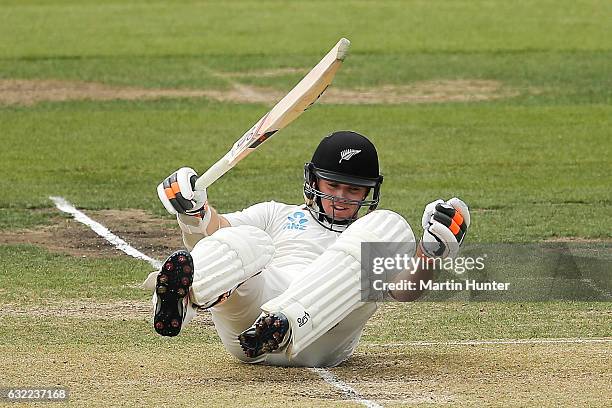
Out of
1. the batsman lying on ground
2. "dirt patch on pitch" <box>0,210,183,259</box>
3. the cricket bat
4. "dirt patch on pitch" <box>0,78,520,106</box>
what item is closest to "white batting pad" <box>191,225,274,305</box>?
the batsman lying on ground

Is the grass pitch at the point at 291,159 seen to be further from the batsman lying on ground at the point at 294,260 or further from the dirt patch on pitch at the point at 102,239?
the batsman lying on ground at the point at 294,260

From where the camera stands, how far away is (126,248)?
461 inches

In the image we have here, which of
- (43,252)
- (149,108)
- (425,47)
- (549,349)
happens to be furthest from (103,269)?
(425,47)

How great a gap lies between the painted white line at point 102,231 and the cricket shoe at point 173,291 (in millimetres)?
4182

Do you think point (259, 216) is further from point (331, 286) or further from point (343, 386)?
point (343, 386)

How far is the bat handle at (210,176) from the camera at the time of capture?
7184 mm

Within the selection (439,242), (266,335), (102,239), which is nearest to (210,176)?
(266,335)

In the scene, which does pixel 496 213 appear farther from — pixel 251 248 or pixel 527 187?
pixel 251 248

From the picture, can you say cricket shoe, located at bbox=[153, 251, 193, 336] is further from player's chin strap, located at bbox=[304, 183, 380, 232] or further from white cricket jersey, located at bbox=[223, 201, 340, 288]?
player's chin strap, located at bbox=[304, 183, 380, 232]

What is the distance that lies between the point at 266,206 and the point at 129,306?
1983 millimetres

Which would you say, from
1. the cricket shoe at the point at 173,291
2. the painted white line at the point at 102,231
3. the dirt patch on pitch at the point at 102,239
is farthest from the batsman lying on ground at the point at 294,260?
the dirt patch on pitch at the point at 102,239

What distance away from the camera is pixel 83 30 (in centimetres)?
2830

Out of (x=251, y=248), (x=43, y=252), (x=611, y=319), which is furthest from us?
(x=43, y=252)

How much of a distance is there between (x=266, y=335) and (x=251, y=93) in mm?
15813
